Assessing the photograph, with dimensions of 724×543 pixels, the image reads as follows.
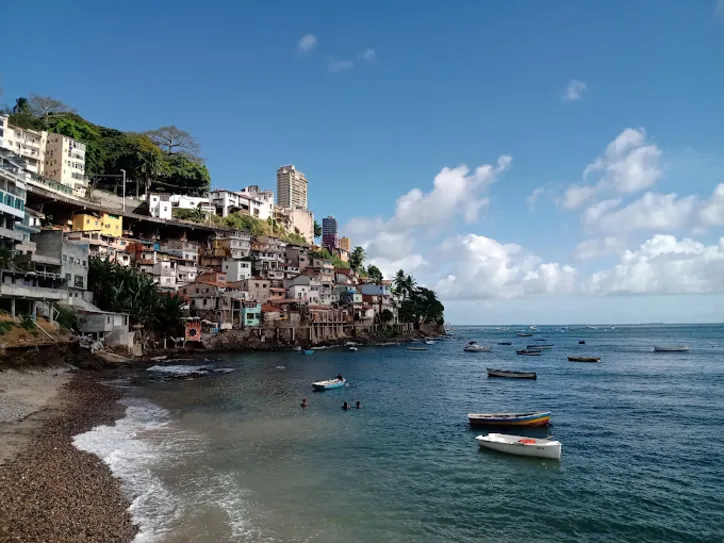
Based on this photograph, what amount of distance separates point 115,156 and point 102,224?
28.0 meters

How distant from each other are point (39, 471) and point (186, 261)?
88.3m

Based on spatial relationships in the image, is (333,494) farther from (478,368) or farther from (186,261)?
(186,261)

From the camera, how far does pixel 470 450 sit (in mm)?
27297

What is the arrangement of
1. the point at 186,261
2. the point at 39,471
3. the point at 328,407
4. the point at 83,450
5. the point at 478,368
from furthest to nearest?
the point at 186,261 → the point at 478,368 → the point at 328,407 → the point at 83,450 → the point at 39,471

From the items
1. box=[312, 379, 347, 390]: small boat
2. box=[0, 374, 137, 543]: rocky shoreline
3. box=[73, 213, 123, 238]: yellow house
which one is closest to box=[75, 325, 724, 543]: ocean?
box=[0, 374, 137, 543]: rocky shoreline

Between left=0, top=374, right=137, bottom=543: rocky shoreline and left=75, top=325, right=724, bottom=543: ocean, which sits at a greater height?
left=0, top=374, right=137, bottom=543: rocky shoreline

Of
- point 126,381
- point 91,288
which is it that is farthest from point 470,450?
point 91,288

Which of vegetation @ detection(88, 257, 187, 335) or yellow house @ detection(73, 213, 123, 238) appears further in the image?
yellow house @ detection(73, 213, 123, 238)

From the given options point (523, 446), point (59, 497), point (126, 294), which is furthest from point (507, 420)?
point (126, 294)

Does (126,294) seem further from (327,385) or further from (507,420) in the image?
(507,420)

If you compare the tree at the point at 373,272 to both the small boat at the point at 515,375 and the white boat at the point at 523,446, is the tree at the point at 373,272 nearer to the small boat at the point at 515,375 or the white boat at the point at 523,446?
the small boat at the point at 515,375

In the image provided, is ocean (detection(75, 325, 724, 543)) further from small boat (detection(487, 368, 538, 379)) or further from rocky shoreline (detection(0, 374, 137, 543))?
small boat (detection(487, 368, 538, 379))

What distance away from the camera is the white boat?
25094 millimetres

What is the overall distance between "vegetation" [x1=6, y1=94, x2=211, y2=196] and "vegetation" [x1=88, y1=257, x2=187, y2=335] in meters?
43.9
